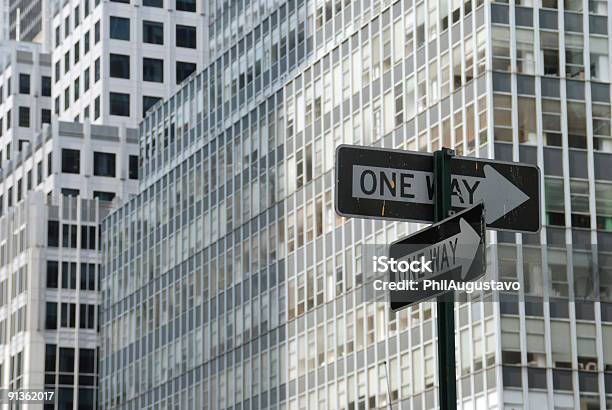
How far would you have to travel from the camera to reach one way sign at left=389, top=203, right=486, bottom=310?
12.0m

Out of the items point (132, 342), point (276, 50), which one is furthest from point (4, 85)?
point (276, 50)

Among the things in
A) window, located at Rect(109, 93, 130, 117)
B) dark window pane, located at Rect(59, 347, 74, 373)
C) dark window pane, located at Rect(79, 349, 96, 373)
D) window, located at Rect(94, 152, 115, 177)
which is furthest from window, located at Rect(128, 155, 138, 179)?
dark window pane, located at Rect(59, 347, 74, 373)

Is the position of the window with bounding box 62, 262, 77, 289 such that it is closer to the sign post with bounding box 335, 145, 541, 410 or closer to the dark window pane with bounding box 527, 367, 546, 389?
the dark window pane with bounding box 527, 367, 546, 389

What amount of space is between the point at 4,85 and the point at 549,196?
9035cm

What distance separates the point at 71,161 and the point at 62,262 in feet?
27.2

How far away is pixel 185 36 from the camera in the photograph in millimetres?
138250

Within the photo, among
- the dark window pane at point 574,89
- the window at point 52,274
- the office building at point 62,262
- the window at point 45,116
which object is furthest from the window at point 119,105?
the dark window pane at point 574,89

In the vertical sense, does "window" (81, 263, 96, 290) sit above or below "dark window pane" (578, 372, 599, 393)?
above

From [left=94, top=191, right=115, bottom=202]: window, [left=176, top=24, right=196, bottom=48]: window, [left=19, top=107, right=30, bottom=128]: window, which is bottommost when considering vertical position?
[left=94, top=191, right=115, bottom=202]: window

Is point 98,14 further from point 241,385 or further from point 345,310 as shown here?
point 345,310

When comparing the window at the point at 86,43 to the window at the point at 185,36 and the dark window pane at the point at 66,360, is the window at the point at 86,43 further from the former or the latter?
the dark window pane at the point at 66,360

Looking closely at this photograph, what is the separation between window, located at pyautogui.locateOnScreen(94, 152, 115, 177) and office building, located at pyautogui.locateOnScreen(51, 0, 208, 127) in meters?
2.80

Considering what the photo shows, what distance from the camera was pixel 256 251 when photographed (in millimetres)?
96812

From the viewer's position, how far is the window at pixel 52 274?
131000 millimetres
